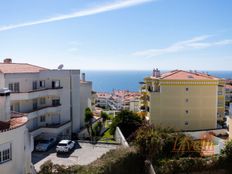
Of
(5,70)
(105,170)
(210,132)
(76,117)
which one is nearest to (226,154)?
(105,170)

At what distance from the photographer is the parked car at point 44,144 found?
102 feet

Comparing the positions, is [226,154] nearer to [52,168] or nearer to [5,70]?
[52,168]

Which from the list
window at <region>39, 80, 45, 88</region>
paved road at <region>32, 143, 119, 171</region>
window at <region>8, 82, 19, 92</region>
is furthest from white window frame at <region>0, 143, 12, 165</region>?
window at <region>39, 80, 45, 88</region>

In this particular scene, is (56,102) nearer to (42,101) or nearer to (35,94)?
(42,101)

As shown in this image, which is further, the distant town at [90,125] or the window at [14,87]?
the window at [14,87]

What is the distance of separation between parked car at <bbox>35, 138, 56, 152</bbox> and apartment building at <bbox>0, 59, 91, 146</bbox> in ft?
3.70

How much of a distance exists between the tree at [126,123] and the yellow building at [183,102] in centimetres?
598

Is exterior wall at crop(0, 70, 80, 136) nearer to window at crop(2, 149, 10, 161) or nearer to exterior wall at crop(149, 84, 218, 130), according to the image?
exterior wall at crop(149, 84, 218, 130)

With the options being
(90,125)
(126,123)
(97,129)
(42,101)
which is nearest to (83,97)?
(90,125)

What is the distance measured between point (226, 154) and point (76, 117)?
21975 mm

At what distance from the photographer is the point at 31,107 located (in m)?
35.0

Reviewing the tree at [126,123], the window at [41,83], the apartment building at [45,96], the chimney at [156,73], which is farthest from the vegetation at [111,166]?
the chimney at [156,73]

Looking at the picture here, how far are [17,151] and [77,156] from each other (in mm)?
11217

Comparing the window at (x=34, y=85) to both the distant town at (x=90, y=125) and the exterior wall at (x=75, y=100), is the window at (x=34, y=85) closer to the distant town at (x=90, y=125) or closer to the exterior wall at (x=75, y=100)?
the distant town at (x=90, y=125)
